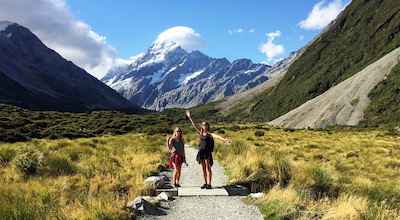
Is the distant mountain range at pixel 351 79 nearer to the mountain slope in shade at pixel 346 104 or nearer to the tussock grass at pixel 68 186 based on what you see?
the mountain slope in shade at pixel 346 104

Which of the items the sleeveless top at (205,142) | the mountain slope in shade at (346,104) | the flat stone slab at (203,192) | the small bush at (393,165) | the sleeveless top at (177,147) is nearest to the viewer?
the flat stone slab at (203,192)

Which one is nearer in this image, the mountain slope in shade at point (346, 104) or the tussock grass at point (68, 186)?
the tussock grass at point (68, 186)

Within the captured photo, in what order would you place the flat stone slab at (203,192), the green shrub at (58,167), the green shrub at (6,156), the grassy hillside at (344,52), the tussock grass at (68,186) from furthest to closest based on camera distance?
the grassy hillside at (344,52) < the green shrub at (6,156) < the green shrub at (58,167) < the flat stone slab at (203,192) < the tussock grass at (68,186)

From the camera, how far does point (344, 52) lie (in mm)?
161250

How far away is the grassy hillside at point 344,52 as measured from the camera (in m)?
137

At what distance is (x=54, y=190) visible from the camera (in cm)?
1261

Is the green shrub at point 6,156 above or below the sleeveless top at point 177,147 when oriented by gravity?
below

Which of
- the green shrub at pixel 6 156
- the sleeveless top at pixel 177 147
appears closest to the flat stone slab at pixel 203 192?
the sleeveless top at pixel 177 147

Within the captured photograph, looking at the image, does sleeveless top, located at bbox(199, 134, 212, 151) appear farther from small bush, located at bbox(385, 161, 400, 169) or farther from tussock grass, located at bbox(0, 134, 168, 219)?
small bush, located at bbox(385, 161, 400, 169)

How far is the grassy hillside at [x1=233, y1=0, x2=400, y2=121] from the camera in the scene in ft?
449

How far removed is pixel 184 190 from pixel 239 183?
7.91ft

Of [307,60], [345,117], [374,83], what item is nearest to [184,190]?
[345,117]

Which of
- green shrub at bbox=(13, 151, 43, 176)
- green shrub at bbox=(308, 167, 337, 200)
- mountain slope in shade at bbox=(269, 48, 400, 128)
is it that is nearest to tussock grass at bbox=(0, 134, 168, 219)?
green shrub at bbox=(13, 151, 43, 176)

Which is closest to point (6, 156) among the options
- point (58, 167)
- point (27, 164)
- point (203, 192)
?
point (27, 164)
